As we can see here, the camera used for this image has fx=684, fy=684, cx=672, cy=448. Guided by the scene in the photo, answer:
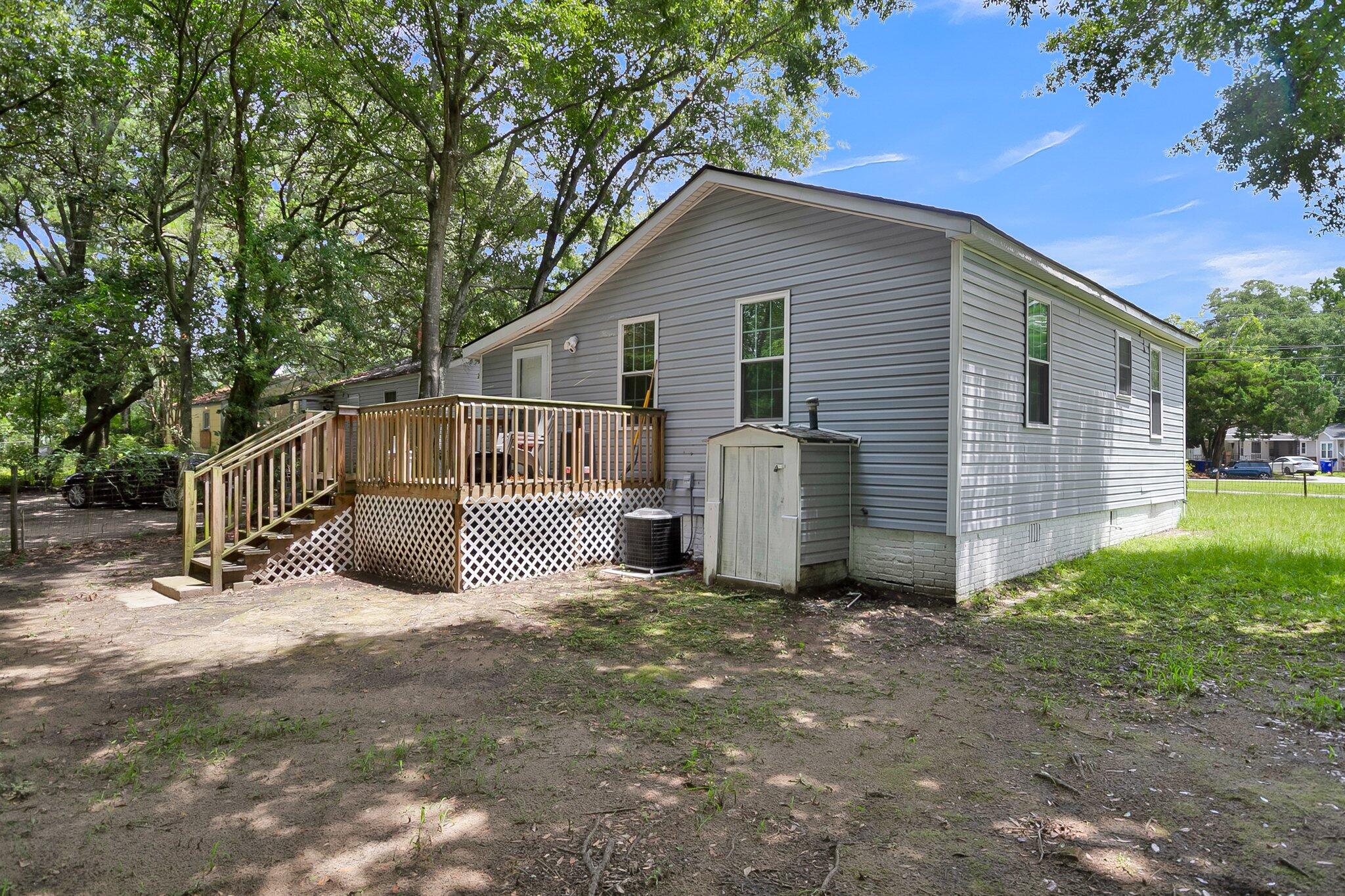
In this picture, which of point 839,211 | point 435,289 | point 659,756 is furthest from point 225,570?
point 839,211

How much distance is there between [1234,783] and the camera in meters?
3.21

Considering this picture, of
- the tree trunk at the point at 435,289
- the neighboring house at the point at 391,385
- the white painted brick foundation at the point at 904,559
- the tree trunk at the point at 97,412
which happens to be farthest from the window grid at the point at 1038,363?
the tree trunk at the point at 97,412

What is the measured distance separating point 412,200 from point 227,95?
518 cm

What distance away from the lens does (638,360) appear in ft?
33.7

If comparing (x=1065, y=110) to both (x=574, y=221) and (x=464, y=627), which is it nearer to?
(x=574, y=221)

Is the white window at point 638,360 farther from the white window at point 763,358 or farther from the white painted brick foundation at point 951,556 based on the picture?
the white painted brick foundation at point 951,556

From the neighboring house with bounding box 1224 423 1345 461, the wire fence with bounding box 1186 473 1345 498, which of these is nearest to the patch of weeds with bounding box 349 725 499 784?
the wire fence with bounding box 1186 473 1345 498

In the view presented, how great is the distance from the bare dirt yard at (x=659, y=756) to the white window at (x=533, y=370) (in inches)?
227

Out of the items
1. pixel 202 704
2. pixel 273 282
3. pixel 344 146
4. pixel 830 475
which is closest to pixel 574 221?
pixel 344 146

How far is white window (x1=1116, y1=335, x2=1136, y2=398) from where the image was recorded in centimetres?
1113

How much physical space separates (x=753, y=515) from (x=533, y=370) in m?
5.89

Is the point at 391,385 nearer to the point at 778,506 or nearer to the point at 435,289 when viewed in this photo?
the point at 435,289

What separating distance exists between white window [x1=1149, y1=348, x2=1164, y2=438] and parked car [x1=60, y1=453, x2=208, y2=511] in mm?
18628

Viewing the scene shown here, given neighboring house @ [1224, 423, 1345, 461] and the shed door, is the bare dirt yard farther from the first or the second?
neighboring house @ [1224, 423, 1345, 461]
